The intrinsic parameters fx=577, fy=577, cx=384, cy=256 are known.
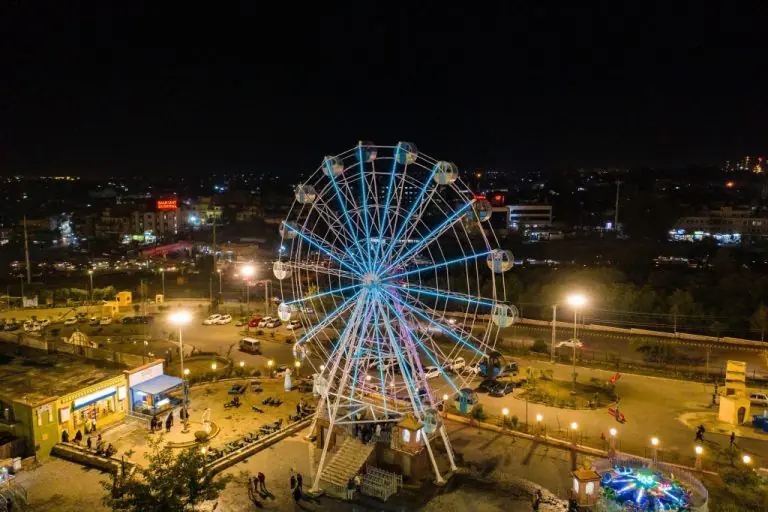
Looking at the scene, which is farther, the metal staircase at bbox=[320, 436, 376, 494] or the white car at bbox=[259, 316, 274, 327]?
the white car at bbox=[259, 316, 274, 327]

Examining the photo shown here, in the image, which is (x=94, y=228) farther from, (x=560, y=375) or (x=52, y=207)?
(x=560, y=375)

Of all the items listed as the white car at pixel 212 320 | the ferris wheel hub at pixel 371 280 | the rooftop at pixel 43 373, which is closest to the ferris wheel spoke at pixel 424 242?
the ferris wheel hub at pixel 371 280

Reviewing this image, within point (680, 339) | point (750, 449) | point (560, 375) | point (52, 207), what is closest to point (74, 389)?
point (560, 375)

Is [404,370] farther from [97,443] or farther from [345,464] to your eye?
[97,443]

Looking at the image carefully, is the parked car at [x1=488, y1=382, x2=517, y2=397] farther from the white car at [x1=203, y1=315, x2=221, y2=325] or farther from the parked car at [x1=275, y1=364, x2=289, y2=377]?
the white car at [x1=203, y1=315, x2=221, y2=325]

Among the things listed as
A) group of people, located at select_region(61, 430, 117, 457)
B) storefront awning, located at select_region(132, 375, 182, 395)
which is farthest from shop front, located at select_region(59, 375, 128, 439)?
storefront awning, located at select_region(132, 375, 182, 395)

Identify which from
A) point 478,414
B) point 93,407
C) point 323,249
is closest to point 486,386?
point 478,414
